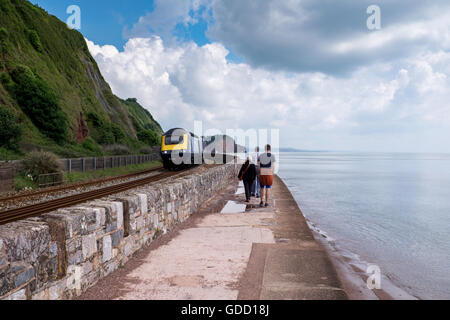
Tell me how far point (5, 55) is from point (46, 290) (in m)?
32.0

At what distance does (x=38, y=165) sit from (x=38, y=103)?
12443mm

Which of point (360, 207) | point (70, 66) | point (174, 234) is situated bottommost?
point (360, 207)

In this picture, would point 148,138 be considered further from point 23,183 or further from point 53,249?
point 53,249

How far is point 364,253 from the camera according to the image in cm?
848

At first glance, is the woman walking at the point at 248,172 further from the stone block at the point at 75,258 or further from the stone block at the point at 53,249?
the stone block at the point at 53,249

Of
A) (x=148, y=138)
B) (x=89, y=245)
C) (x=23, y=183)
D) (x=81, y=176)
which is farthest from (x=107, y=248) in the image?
(x=148, y=138)

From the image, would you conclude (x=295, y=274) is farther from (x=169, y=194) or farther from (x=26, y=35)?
(x=26, y=35)

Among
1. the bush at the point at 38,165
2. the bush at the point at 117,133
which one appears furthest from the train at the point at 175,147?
the bush at the point at 117,133

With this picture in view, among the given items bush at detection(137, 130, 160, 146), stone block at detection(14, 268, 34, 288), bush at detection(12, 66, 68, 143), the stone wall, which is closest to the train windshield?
bush at detection(12, 66, 68, 143)

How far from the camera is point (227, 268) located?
185 inches

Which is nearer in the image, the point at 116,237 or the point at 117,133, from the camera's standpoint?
the point at 116,237

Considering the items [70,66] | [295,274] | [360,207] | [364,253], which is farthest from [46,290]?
[70,66]

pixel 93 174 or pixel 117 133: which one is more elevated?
pixel 117 133

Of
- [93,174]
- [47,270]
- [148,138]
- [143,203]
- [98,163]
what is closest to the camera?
[47,270]
